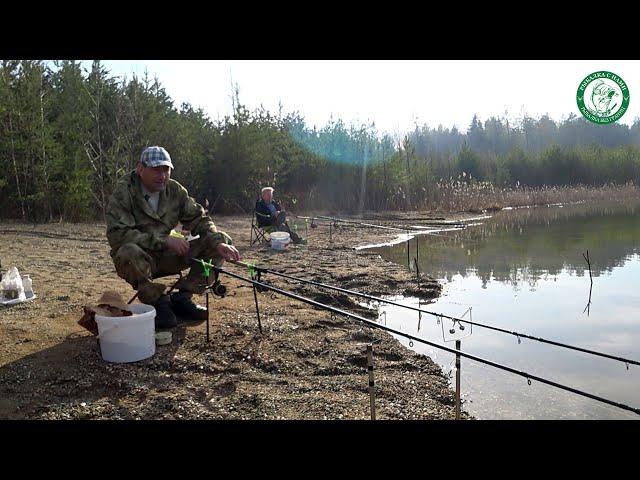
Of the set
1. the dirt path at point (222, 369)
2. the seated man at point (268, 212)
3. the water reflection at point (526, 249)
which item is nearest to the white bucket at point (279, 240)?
the seated man at point (268, 212)

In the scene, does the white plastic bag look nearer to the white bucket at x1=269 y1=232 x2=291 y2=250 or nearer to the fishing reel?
the fishing reel

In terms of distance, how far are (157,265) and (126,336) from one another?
86 centimetres

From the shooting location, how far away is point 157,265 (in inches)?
161

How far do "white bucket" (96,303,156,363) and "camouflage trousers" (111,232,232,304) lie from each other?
363 millimetres

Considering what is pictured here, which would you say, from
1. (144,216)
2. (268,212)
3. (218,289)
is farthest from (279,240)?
(144,216)

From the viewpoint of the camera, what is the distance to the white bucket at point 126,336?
10.8ft

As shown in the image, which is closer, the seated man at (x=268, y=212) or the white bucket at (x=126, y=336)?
the white bucket at (x=126, y=336)

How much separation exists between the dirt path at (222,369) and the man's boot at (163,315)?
0.09 metres

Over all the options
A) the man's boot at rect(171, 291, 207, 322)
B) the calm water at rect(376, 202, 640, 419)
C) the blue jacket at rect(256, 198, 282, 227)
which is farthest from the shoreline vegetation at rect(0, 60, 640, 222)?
the man's boot at rect(171, 291, 207, 322)

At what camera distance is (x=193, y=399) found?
9.67ft

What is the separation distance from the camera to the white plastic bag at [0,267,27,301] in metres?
4.62

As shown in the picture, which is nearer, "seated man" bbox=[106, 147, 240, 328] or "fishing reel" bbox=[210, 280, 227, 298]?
"seated man" bbox=[106, 147, 240, 328]

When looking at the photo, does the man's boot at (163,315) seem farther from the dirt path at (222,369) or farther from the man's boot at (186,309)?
the man's boot at (186,309)

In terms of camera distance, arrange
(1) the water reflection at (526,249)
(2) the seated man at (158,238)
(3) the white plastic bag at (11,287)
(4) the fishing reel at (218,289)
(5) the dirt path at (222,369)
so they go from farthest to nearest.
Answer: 1. (1) the water reflection at (526,249)
2. (3) the white plastic bag at (11,287)
3. (4) the fishing reel at (218,289)
4. (2) the seated man at (158,238)
5. (5) the dirt path at (222,369)
